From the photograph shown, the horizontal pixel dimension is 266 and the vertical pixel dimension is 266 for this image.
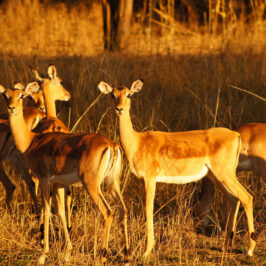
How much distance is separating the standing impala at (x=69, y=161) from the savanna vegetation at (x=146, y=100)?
24 cm

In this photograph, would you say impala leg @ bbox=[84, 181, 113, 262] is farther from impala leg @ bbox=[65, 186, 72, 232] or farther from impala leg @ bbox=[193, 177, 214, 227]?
impala leg @ bbox=[193, 177, 214, 227]

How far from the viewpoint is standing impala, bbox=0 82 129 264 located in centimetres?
476

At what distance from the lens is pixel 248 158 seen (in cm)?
572

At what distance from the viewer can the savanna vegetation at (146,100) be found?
518 centimetres

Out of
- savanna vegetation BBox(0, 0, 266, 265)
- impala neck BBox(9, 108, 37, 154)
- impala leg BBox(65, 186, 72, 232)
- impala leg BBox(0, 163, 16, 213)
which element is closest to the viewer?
savanna vegetation BBox(0, 0, 266, 265)

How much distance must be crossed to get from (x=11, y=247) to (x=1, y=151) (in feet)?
4.91

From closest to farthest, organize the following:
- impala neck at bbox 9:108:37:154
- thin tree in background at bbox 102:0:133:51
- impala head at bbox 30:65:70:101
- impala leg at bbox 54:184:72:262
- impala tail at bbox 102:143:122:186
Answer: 1. impala tail at bbox 102:143:122:186
2. impala leg at bbox 54:184:72:262
3. impala neck at bbox 9:108:37:154
4. impala head at bbox 30:65:70:101
5. thin tree in background at bbox 102:0:133:51

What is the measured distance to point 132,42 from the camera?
10727 millimetres

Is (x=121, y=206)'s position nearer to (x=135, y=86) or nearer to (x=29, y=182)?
(x=135, y=86)

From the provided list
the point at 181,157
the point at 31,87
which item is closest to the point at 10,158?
the point at 31,87

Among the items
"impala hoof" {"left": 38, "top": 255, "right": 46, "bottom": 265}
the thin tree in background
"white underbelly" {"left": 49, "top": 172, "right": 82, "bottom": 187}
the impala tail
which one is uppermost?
the thin tree in background

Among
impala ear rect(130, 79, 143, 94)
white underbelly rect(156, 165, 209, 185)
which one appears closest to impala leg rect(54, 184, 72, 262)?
white underbelly rect(156, 165, 209, 185)

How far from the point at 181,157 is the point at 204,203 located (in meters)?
0.84

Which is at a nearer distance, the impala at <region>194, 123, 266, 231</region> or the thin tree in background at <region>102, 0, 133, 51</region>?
the impala at <region>194, 123, 266, 231</region>
